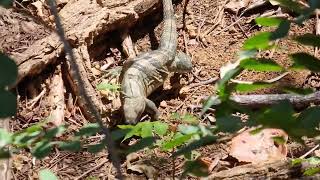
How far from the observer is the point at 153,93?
707 cm

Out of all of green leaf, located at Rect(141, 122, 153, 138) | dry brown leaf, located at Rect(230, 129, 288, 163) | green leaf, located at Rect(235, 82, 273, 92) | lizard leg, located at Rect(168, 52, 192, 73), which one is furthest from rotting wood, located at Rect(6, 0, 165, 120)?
green leaf, located at Rect(235, 82, 273, 92)

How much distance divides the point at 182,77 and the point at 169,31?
24.2 inches

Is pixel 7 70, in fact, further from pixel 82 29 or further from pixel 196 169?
pixel 82 29

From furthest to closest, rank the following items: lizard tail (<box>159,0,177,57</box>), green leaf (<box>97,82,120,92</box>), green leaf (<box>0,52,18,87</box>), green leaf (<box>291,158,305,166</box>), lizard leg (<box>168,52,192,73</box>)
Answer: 1. lizard tail (<box>159,0,177,57</box>)
2. lizard leg (<box>168,52,192,73</box>)
3. green leaf (<box>97,82,120,92</box>)
4. green leaf (<box>291,158,305,166</box>)
5. green leaf (<box>0,52,18,87</box>)

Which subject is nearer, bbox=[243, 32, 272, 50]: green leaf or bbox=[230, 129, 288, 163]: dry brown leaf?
bbox=[243, 32, 272, 50]: green leaf

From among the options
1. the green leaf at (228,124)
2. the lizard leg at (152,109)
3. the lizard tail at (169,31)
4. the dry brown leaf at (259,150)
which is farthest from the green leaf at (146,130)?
the lizard tail at (169,31)

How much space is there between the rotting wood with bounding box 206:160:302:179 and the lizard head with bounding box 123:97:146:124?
253cm

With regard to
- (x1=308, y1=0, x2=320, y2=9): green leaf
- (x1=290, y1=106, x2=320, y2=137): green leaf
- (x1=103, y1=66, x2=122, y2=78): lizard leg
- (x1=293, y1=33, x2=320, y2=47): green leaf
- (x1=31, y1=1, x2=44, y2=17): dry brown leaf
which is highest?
(x1=308, y1=0, x2=320, y2=9): green leaf

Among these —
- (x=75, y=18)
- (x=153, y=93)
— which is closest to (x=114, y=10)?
(x=75, y=18)

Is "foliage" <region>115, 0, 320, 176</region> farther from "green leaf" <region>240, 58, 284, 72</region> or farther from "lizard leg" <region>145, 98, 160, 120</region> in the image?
"lizard leg" <region>145, 98, 160, 120</region>

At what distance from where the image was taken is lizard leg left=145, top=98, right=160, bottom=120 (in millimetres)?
6367

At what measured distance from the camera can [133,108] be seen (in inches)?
250

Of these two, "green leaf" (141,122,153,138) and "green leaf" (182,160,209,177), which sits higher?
"green leaf" (182,160,209,177)

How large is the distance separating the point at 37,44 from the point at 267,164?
3351mm
